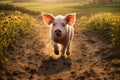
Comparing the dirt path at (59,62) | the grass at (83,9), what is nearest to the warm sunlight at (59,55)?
the dirt path at (59,62)

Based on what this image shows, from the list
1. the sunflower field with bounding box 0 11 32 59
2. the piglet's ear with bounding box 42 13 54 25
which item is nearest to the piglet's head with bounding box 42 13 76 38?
the piglet's ear with bounding box 42 13 54 25

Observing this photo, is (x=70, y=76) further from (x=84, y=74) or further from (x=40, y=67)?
(x=40, y=67)

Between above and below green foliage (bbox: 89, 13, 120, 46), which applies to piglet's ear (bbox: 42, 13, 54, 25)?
above

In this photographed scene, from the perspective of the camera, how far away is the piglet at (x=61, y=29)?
26.8 feet

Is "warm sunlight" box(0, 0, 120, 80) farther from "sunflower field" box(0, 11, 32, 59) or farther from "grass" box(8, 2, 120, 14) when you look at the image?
"grass" box(8, 2, 120, 14)

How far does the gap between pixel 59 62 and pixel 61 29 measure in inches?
35.3

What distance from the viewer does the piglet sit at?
8165mm

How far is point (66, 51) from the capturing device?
9.14 metres

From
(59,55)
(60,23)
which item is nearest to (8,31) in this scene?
(59,55)

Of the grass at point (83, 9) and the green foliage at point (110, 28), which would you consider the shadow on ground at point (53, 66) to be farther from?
the grass at point (83, 9)

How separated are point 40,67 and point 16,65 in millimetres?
621

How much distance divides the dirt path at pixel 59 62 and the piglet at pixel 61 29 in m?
0.40

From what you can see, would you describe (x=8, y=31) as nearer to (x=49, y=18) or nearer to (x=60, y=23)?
(x=49, y=18)

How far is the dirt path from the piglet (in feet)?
1.30
